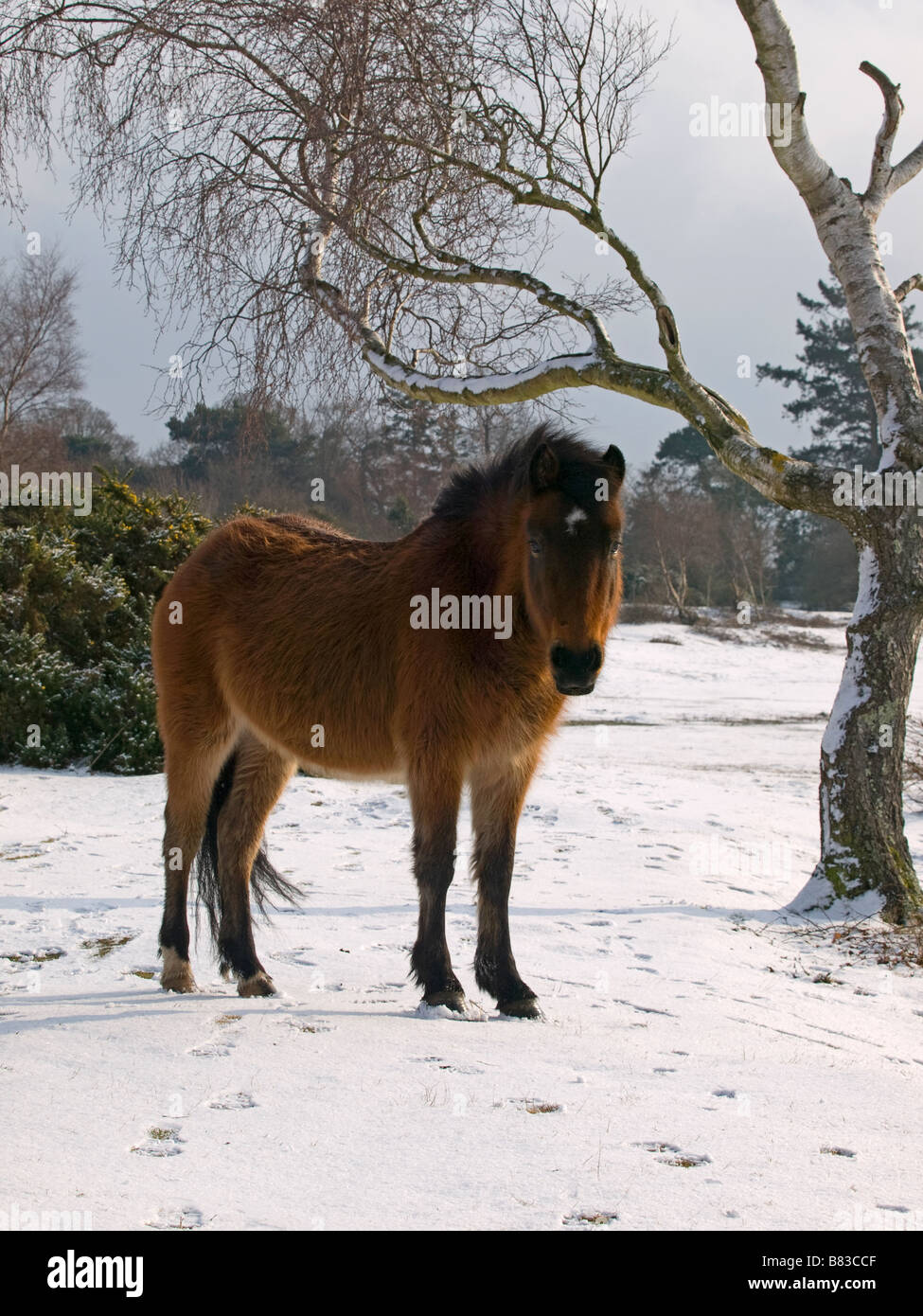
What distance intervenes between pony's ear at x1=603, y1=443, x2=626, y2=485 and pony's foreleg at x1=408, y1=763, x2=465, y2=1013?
4.56ft

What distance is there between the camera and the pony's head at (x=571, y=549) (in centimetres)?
367

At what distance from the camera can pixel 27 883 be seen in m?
6.22

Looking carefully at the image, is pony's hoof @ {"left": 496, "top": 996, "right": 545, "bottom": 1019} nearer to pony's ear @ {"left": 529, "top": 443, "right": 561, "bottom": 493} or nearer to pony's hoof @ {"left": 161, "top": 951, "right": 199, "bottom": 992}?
pony's hoof @ {"left": 161, "top": 951, "right": 199, "bottom": 992}

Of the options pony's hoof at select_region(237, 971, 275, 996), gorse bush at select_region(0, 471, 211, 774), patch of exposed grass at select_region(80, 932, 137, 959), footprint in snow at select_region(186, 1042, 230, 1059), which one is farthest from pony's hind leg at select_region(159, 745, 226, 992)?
gorse bush at select_region(0, 471, 211, 774)

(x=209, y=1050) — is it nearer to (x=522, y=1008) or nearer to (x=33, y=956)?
(x=522, y=1008)

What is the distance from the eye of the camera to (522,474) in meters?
4.17

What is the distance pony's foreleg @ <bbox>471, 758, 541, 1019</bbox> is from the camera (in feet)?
14.0

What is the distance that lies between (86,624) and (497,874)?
796 centimetres

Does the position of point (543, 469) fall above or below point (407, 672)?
above

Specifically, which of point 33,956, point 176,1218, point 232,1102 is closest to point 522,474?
point 232,1102

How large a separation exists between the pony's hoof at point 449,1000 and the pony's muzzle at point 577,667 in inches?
54.9

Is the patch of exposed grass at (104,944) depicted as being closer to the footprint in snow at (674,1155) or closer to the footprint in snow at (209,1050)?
the footprint in snow at (209,1050)

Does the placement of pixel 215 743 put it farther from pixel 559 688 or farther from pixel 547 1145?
pixel 547 1145
